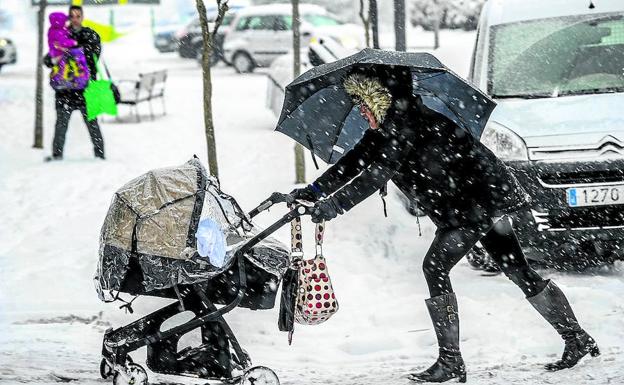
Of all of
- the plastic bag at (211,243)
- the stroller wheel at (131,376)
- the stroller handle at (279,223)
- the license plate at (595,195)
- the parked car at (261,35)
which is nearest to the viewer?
the plastic bag at (211,243)

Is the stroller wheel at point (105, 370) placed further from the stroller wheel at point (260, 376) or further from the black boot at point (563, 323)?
the black boot at point (563, 323)

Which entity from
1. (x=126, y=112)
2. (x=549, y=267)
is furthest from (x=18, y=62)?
(x=549, y=267)

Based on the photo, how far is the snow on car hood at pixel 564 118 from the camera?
7867 mm

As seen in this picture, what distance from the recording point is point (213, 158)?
9.20 m

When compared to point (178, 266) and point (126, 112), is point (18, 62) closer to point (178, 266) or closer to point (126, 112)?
point (126, 112)

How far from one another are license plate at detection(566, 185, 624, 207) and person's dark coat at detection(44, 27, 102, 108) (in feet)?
20.4

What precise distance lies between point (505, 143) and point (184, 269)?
3494 millimetres

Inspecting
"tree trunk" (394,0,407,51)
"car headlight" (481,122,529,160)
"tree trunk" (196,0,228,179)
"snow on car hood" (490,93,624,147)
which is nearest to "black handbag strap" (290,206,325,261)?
"car headlight" (481,122,529,160)

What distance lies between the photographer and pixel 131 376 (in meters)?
5.42

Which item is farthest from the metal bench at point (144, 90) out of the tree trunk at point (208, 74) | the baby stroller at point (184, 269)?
the baby stroller at point (184, 269)

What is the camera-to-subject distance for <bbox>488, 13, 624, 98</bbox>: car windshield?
8.71 m

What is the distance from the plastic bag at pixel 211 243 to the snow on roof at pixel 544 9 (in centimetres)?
495

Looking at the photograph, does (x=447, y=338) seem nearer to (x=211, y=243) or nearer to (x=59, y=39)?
(x=211, y=243)

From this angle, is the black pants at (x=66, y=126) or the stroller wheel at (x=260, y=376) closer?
the stroller wheel at (x=260, y=376)
